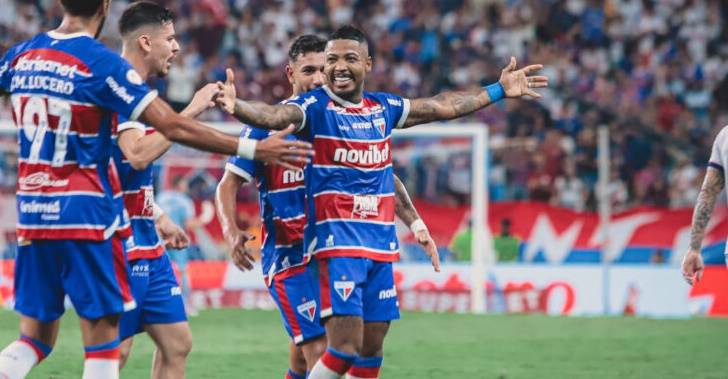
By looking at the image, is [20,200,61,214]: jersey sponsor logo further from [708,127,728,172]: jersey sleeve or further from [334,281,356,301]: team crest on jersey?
[708,127,728,172]: jersey sleeve

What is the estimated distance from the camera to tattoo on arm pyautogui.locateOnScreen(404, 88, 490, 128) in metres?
7.89

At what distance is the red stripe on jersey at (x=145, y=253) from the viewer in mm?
7230

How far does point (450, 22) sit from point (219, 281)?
9.38 m

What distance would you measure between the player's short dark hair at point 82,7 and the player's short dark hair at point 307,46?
2.46 m

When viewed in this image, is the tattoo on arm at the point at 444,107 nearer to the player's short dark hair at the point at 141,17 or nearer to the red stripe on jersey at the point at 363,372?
the red stripe on jersey at the point at 363,372

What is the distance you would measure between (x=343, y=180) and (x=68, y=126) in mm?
1954

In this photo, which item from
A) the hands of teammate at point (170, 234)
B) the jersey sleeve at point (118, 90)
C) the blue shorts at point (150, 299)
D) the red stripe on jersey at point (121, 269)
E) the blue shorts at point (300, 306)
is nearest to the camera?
the jersey sleeve at point (118, 90)

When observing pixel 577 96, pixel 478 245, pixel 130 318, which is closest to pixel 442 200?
pixel 478 245

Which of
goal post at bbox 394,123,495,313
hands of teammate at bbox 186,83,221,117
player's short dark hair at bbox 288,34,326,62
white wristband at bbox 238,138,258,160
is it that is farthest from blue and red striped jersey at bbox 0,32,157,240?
goal post at bbox 394,123,495,313

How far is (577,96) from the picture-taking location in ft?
81.3

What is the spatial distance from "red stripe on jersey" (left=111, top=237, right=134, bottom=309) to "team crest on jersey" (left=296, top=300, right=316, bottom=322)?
1.83 metres

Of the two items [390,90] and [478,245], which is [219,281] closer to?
[478,245]

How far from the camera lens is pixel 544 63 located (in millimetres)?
26188

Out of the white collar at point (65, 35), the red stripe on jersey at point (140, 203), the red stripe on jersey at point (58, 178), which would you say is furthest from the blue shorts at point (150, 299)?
the white collar at point (65, 35)
